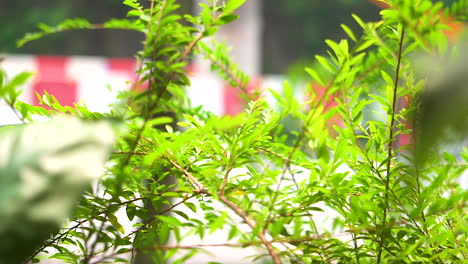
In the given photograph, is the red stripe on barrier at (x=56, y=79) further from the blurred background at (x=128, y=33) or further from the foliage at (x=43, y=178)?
the foliage at (x=43, y=178)

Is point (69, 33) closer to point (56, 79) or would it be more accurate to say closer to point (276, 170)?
point (56, 79)

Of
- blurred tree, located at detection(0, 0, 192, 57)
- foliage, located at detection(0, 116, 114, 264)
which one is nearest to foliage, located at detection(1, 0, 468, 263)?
foliage, located at detection(0, 116, 114, 264)

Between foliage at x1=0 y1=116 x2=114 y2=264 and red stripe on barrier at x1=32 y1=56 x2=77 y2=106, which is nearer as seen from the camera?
foliage at x1=0 y1=116 x2=114 y2=264

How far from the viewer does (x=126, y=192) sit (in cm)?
23

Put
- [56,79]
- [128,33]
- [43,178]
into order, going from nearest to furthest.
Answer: [43,178]
[56,79]
[128,33]

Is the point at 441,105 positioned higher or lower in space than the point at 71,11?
lower

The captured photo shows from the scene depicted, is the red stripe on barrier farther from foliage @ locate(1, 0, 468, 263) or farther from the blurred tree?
foliage @ locate(1, 0, 468, 263)

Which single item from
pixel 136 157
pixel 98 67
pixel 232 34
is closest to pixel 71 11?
pixel 98 67

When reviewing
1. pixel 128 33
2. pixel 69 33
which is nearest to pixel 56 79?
pixel 128 33

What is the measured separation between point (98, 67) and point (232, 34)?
1293mm

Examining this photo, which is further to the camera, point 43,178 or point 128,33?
point 128,33

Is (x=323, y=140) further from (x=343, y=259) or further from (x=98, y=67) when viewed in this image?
(x=98, y=67)

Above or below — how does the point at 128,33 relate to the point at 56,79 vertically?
above

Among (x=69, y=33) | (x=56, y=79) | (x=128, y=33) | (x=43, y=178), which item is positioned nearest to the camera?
(x=43, y=178)
